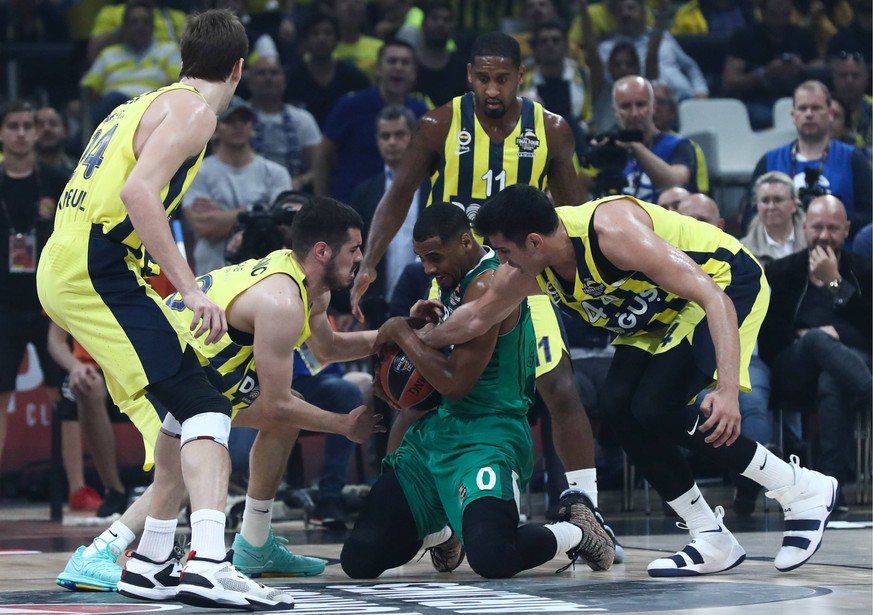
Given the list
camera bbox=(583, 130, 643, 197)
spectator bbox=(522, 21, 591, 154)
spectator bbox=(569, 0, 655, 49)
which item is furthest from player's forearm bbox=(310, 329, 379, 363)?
spectator bbox=(569, 0, 655, 49)

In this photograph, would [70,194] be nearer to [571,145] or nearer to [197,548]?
[197,548]

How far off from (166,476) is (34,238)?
383 centimetres

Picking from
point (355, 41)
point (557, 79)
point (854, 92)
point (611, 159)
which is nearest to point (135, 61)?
point (355, 41)

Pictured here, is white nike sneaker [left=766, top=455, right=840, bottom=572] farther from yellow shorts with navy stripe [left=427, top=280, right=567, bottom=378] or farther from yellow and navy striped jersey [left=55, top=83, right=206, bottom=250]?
yellow and navy striped jersey [left=55, top=83, right=206, bottom=250]

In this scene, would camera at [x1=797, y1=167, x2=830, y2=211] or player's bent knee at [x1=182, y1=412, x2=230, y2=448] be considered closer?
player's bent knee at [x1=182, y1=412, x2=230, y2=448]

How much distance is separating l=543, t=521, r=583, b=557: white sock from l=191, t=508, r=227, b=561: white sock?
126cm

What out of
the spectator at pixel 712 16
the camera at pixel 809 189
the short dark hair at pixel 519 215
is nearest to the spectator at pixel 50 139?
the camera at pixel 809 189

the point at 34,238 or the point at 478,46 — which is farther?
the point at 34,238

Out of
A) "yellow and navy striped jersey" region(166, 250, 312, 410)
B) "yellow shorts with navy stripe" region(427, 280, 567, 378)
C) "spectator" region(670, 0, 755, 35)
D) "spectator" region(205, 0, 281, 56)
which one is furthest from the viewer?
"spectator" region(670, 0, 755, 35)

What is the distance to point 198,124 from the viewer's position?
418 cm

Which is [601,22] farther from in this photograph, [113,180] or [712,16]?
[113,180]

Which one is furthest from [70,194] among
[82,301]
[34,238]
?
[34,238]

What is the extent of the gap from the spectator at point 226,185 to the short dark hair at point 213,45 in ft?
12.1

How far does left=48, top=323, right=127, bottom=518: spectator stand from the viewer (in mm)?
7516
